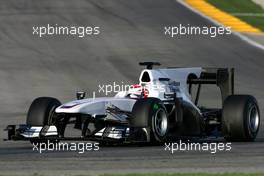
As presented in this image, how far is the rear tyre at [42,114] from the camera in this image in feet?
55.4

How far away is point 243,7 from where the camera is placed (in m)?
46.8

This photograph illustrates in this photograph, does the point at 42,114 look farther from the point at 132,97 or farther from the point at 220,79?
the point at 220,79

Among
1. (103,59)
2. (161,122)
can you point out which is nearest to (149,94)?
(161,122)

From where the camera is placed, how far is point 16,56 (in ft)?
112

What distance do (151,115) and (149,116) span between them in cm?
5

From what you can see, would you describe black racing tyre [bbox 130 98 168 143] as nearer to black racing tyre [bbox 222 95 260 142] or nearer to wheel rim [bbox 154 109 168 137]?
wheel rim [bbox 154 109 168 137]

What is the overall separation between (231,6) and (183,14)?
189 inches

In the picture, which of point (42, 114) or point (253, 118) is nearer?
point (42, 114)

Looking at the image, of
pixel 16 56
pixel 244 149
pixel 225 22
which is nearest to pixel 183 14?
pixel 225 22

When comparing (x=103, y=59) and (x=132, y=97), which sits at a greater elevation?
(x=103, y=59)

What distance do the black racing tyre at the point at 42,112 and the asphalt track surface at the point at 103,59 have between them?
0.54 m

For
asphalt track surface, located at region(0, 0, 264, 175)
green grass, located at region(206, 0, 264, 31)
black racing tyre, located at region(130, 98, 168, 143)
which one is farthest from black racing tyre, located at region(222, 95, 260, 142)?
green grass, located at region(206, 0, 264, 31)

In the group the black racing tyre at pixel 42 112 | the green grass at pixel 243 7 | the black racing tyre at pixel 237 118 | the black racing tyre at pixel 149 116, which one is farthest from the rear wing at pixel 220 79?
the green grass at pixel 243 7

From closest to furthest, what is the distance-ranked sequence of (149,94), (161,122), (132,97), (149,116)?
(149,116) → (161,122) → (149,94) → (132,97)
